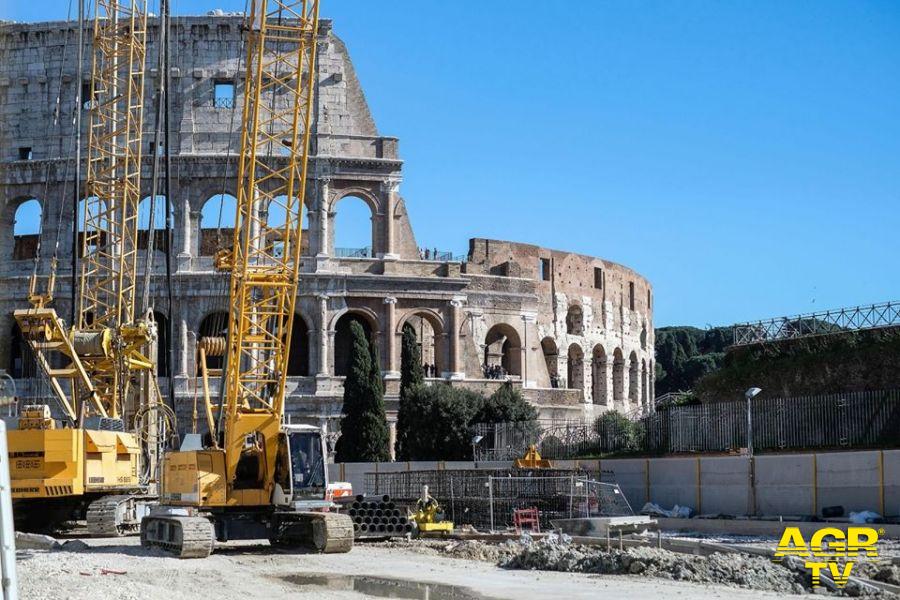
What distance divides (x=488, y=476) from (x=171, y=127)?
33.0m

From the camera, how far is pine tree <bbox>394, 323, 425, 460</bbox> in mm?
55375

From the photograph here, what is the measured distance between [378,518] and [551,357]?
1699 inches

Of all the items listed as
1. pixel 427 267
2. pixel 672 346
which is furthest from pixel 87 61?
pixel 672 346

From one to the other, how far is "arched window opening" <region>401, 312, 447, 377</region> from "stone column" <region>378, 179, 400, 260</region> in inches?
123

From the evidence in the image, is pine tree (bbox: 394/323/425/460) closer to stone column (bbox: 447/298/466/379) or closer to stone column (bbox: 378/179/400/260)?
stone column (bbox: 447/298/466/379)

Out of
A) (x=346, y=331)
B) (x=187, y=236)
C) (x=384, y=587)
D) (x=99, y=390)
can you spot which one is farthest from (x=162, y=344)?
(x=384, y=587)

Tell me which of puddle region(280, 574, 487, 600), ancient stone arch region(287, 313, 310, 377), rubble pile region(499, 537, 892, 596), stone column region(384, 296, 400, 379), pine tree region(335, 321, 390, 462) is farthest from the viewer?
ancient stone arch region(287, 313, 310, 377)

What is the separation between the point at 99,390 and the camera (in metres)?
41.1

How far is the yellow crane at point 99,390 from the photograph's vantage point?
2981 cm

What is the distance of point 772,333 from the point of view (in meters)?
46.2

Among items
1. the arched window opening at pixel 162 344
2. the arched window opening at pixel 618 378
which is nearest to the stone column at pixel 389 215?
the arched window opening at pixel 162 344

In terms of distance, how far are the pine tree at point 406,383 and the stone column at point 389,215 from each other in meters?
4.87

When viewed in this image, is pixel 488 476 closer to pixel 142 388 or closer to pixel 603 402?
pixel 142 388

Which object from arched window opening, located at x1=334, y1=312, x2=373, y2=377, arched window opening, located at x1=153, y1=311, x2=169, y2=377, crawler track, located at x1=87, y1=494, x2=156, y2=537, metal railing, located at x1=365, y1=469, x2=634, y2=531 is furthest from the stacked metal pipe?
arched window opening, located at x1=153, y1=311, x2=169, y2=377
